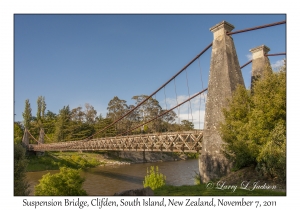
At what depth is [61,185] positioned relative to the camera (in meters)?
10.4

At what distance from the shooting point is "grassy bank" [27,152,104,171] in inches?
1168

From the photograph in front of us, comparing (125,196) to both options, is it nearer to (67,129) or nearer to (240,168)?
(240,168)

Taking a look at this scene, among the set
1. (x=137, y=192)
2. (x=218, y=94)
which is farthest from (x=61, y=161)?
(x=137, y=192)

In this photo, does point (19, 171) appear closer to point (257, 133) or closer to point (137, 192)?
point (137, 192)

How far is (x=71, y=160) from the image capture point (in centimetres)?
3141

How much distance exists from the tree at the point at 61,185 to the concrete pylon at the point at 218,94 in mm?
6070

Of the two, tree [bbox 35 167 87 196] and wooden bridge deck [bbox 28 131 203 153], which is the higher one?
wooden bridge deck [bbox 28 131 203 153]

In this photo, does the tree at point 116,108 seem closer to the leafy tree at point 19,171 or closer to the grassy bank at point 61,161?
the grassy bank at point 61,161

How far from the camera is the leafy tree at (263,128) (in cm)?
745

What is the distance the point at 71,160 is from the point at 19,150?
2445 cm

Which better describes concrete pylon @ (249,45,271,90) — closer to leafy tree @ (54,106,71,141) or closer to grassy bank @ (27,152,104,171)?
grassy bank @ (27,152,104,171)

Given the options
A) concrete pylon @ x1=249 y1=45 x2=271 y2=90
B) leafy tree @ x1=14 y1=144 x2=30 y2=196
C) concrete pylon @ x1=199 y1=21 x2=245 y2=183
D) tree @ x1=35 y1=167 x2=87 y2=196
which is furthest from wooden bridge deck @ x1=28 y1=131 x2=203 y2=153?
leafy tree @ x1=14 y1=144 x2=30 y2=196

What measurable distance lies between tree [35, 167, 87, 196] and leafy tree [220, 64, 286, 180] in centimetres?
728
